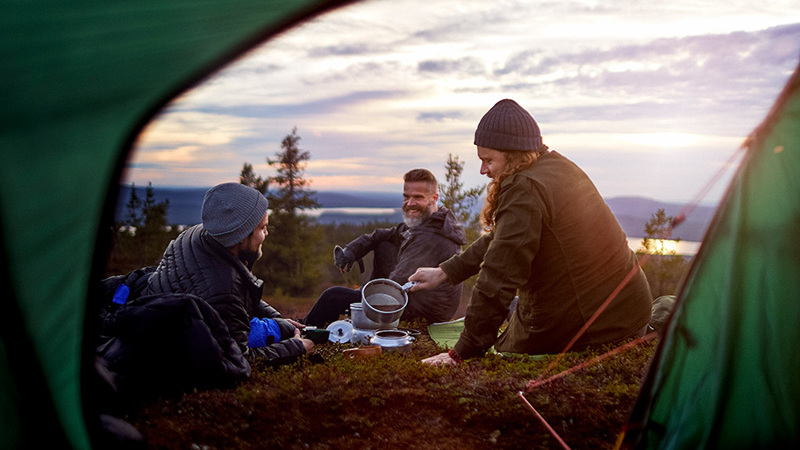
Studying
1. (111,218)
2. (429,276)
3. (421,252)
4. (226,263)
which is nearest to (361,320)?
(429,276)

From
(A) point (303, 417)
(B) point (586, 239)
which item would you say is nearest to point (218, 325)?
(A) point (303, 417)

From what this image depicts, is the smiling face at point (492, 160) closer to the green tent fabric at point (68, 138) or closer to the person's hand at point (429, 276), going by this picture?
the person's hand at point (429, 276)

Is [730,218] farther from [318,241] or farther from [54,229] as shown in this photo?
[318,241]

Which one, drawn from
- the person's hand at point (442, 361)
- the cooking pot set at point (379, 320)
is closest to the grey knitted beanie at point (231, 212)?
the cooking pot set at point (379, 320)

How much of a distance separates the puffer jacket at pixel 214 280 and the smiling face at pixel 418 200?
2.19 meters

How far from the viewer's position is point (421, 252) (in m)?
4.80

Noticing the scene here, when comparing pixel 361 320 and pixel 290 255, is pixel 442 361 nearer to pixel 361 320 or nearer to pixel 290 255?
pixel 361 320

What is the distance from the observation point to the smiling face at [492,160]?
3223 mm

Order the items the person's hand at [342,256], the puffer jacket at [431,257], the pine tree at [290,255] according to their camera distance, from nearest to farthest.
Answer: the puffer jacket at [431,257] → the person's hand at [342,256] → the pine tree at [290,255]

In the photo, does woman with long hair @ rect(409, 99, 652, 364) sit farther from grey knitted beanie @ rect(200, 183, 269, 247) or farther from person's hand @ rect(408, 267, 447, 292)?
grey knitted beanie @ rect(200, 183, 269, 247)

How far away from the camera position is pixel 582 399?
2.60 metres

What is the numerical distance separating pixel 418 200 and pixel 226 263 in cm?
235

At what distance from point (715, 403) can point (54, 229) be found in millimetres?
2216

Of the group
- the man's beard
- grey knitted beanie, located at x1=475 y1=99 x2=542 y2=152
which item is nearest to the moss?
grey knitted beanie, located at x1=475 y1=99 x2=542 y2=152
